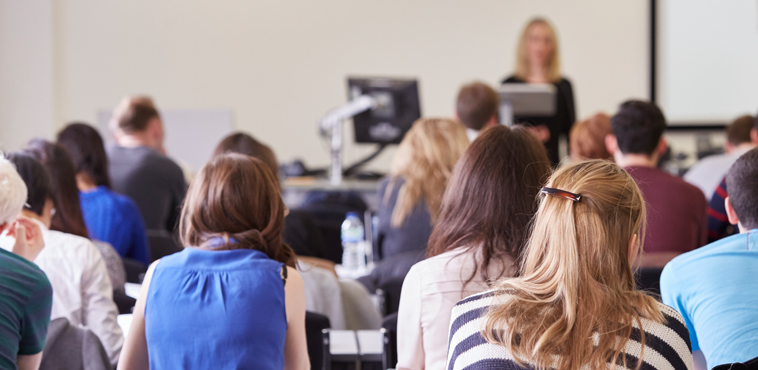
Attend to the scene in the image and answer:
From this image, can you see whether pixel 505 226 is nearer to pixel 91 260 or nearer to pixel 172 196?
pixel 91 260

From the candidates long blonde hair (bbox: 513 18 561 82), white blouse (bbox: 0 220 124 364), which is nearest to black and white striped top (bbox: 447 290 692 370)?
white blouse (bbox: 0 220 124 364)

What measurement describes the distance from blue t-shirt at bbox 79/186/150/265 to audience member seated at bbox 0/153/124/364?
0.80 metres

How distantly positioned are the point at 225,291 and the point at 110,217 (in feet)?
4.69

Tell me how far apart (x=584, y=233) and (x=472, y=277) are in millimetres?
425

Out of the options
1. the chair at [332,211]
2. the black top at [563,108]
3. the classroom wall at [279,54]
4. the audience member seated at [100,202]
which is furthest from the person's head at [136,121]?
the black top at [563,108]

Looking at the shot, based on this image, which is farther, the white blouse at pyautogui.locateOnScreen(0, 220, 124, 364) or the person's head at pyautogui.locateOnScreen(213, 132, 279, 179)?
the person's head at pyautogui.locateOnScreen(213, 132, 279, 179)

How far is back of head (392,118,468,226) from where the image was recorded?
2.64m

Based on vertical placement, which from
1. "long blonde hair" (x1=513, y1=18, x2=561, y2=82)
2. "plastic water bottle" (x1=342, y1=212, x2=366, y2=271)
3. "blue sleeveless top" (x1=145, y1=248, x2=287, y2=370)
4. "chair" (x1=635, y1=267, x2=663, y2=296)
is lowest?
"plastic water bottle" (x1=342, y1=212, x2=366, y2=271)

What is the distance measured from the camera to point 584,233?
103 cm

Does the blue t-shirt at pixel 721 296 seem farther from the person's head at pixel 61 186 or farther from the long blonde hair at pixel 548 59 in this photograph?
the long blonde hair at pixel 548 59

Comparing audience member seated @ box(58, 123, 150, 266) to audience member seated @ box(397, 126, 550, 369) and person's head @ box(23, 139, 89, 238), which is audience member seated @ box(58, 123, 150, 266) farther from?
audience member seated @ box(397, 126, 550, 369)

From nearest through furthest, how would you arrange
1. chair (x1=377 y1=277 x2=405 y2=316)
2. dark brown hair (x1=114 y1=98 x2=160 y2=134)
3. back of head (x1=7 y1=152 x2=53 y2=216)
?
back of head (x1=7 y1=152 x2=53 y2=216), chair (x1=377 y1=277 x2=405 y2=316), dark brown hair (x1=114 y1=98 x2=160 y2=134)

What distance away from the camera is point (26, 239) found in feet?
4.84

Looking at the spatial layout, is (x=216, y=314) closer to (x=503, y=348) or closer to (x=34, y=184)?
(x=503, y=348)
